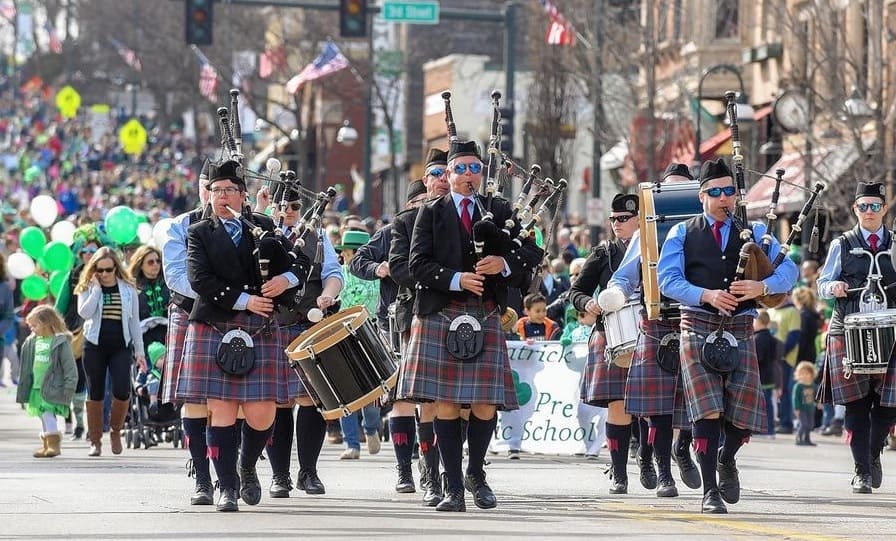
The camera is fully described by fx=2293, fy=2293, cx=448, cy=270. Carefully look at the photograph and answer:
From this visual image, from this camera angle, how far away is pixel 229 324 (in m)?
11.4

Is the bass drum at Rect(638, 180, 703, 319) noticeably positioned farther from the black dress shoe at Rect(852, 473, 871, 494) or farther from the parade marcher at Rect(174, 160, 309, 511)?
the parade marcher at Rect(174, 160, 309, 511)

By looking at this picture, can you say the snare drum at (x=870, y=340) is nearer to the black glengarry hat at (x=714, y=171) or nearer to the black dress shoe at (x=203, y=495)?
the black glengarry hat at (x=714, y=171)

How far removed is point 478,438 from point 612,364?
2135 mm

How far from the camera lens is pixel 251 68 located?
183 ft

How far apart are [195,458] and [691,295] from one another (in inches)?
105

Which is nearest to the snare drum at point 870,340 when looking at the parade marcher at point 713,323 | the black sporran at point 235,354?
the parade marcher at point 713,323

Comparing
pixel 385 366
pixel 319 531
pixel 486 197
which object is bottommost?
pixel 319 531

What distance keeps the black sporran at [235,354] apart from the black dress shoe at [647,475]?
116 inches

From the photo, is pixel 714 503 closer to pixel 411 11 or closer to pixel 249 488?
pixel 249 488

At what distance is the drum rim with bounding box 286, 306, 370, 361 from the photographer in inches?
463

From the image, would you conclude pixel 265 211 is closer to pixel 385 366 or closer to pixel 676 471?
pixel 385 366

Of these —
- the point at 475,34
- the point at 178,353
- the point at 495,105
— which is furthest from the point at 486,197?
the point at 475,34

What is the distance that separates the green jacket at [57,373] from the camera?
17375 millimetres

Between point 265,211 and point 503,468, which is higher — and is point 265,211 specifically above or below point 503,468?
above
